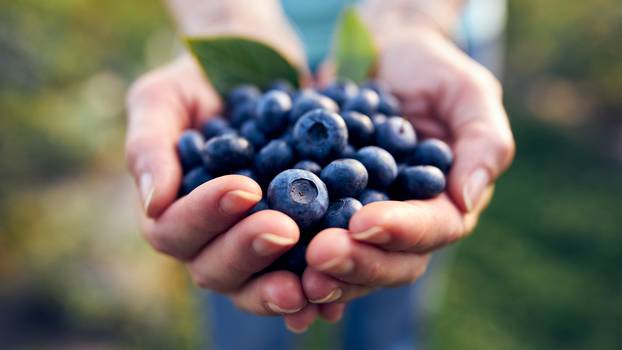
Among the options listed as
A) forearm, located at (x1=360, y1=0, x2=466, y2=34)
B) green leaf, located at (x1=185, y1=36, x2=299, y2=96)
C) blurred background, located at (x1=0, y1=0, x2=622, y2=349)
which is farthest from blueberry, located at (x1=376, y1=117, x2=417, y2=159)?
blurred background, located at (x1=0, y1=0, x2=622, y2=349)

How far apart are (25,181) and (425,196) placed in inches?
86.8

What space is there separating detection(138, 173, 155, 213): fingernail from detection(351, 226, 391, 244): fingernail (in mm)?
447

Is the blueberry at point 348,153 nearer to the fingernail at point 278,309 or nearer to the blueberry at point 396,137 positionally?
the blueberry at point 396,137

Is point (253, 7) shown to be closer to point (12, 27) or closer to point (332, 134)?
point (332, 134)

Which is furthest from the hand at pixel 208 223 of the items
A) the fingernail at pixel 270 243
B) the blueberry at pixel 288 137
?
the blueberry at pixel 288 137

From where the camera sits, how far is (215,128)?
1365 mm

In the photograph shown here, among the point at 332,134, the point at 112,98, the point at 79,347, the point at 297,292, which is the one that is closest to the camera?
the point at 297,292

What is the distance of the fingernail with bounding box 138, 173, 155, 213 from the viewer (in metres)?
1.16

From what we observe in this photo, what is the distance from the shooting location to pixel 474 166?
127 centimetres

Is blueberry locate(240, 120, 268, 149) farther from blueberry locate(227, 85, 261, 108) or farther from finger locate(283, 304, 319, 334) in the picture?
finger locate(283, 304, 319, 334)

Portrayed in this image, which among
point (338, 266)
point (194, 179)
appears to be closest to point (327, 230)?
point (338, 266)

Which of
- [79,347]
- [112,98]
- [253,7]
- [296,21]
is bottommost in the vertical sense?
[79,347]

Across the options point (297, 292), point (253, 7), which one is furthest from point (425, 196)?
→ point (253, 7)

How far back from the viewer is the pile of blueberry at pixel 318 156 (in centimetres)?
105
